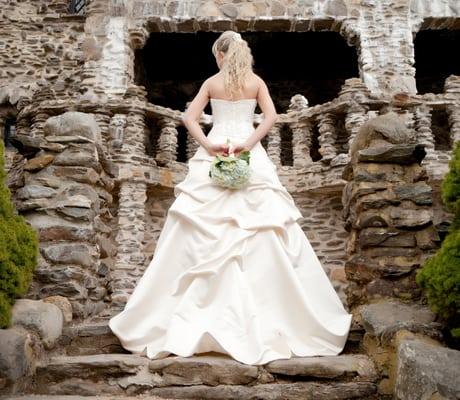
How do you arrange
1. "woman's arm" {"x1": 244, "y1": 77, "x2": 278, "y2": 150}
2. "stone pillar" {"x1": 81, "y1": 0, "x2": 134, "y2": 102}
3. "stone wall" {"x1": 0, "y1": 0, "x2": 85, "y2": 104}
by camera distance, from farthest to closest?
"stone wall" {"x1": 0, "y1": 0, "x2": 85, "y2": 104} → "stone pillar" {"x1": 81, "y1": 0, "x2": 134, "y2": 102} → "woman's arm" {"x1": 244, "y1": 77, "x2": 278, "y2": 150}

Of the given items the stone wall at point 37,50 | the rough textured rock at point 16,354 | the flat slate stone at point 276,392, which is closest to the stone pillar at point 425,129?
the flat slate stone at point 276,392

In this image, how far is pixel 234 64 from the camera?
395cm

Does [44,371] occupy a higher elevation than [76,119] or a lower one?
lower

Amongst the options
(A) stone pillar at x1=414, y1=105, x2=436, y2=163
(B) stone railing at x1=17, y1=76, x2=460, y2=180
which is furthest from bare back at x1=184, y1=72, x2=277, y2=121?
(A) stone pillar at x1=414, y1=105, x2=436, y2=163

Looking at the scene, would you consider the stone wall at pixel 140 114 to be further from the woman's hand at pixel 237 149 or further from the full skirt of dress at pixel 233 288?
the woman's hand at pixel 237 149

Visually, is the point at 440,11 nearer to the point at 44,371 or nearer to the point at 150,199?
the point at 150,199

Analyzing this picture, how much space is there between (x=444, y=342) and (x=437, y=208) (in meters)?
4.63

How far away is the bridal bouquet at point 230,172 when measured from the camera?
3.62 metres

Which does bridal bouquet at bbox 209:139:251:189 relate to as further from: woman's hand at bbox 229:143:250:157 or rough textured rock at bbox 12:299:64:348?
rough textured rock at bbox 12:299:64:348

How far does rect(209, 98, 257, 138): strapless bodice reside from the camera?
403 centimetres

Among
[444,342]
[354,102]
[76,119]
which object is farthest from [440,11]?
[444,342]

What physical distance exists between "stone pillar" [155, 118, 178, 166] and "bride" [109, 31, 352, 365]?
385 centimetres

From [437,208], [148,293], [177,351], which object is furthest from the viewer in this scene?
[437,208]

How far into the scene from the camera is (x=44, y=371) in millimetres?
2916
